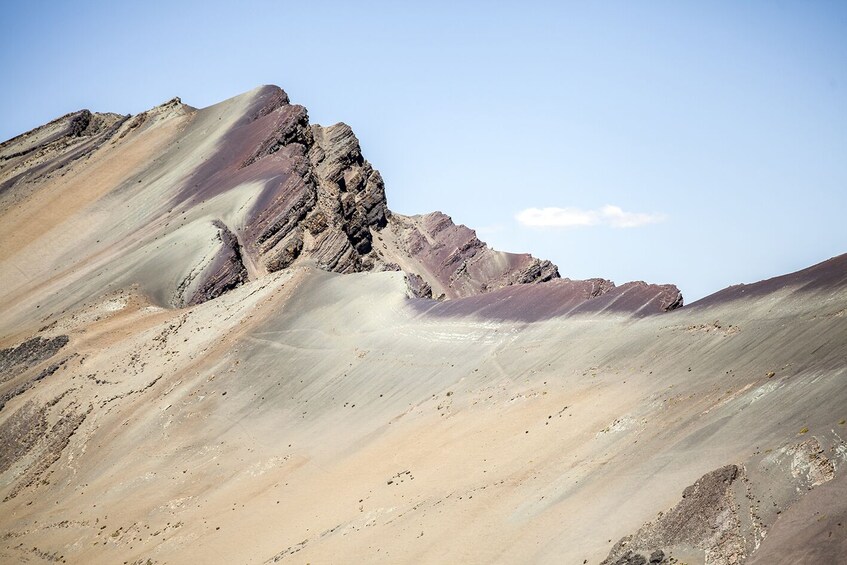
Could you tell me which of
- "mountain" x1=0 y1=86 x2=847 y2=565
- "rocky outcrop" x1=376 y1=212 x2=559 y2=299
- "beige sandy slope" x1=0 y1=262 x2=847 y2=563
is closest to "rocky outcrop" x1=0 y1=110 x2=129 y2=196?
"mountain" x1=0 y1=86 x2=847 y2=565

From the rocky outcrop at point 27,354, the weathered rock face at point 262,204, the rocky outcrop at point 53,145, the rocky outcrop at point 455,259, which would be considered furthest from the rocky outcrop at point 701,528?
the rocky outcrop at point 53,145

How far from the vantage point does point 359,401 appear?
44562mm

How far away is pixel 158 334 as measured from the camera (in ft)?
187

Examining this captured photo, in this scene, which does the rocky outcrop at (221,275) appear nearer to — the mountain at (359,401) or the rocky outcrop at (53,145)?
the mountain at (359,401)

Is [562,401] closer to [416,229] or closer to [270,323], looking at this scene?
[270,323]

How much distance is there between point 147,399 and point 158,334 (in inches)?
271

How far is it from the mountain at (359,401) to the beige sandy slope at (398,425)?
129mm

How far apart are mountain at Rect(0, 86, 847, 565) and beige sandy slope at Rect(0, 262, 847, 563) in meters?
0.13

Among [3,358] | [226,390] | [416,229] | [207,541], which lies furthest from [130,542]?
[416,229]

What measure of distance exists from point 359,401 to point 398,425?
4.52 metres

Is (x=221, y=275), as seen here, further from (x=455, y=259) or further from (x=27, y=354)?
(x=455, y=259)

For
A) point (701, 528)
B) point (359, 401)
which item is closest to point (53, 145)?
point (359, 401)

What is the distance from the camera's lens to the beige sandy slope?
27.3m

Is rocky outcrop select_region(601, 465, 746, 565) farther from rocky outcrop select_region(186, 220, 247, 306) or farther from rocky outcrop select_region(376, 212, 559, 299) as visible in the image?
rocky outcrop select_region(376, 212, 559, 299)
